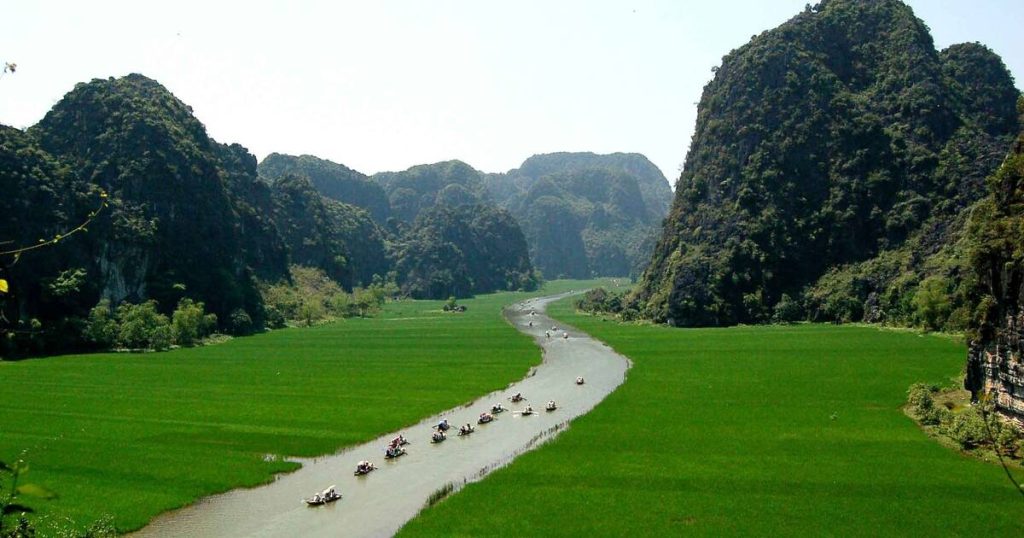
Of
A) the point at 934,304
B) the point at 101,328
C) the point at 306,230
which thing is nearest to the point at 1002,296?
the point at 934,304

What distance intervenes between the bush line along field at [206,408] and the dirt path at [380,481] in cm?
111

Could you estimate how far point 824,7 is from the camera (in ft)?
480

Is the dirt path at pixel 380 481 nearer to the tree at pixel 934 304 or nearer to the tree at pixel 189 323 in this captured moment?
the tree at pixel 934 304

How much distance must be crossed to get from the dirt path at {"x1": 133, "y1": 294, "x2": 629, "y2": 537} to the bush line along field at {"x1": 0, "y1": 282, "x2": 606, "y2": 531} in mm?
1109

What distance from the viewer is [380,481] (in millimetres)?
32719

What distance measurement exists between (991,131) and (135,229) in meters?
126

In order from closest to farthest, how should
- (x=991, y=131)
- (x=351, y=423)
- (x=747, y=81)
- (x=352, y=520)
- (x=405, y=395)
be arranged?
(x=352, y=520) → (x=351, y=423) → (x=405, y=395) → (x=991, y=131) → (x=747, y=81)

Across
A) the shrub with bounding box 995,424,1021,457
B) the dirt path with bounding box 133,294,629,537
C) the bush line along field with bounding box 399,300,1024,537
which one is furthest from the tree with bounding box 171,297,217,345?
the shrub with bounding box 995,424,1021,457

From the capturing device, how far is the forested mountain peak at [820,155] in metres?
114

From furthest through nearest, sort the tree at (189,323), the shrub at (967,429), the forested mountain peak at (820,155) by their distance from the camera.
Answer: the forested mountain peak at (820,155)
the tree at (189,323)
the shrub at (967,429)

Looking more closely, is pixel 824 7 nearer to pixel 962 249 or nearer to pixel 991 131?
pixel 991 131

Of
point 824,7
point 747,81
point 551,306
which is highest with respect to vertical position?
point 824,7

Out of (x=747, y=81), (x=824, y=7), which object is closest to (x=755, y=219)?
(x=747, y=81)

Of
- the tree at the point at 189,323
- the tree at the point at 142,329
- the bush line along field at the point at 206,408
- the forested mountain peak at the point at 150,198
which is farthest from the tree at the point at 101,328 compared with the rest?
the forested mountain peak at the point at 150,198
